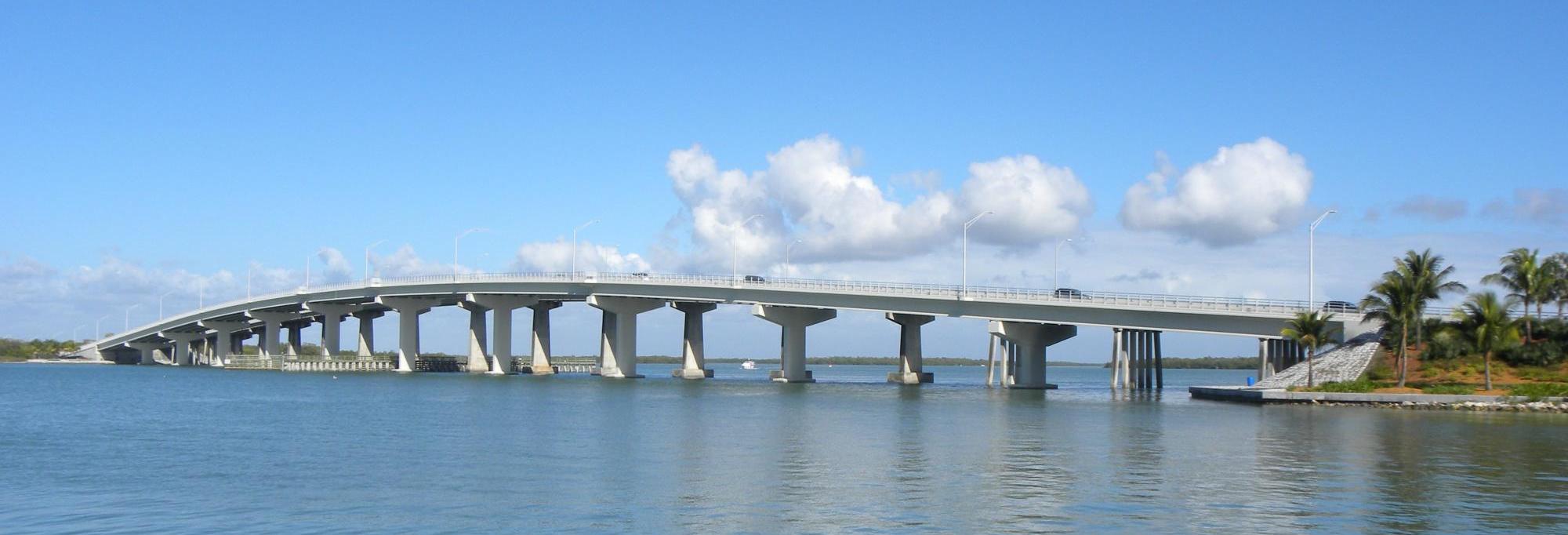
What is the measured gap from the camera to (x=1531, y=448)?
45.0 meters

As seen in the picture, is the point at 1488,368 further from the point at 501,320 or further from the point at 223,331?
the point at 223,331

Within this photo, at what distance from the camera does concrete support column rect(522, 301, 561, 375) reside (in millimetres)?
143875

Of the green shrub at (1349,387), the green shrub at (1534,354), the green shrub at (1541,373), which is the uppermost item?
the green shrub at (1534,354)

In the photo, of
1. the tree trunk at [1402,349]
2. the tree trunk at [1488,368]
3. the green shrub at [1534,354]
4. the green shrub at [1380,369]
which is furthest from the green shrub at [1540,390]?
the green shrub at [1380,369]

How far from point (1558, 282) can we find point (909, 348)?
4931cm

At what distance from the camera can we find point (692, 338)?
127 meters

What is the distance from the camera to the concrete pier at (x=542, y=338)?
144 meters

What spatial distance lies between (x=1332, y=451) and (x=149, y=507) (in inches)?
1341

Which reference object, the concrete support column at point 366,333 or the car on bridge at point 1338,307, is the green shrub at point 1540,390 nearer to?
the car on bridge at point 1338,307

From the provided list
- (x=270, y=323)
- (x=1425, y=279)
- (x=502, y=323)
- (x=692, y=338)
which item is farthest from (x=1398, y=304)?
(x=270, y=323)

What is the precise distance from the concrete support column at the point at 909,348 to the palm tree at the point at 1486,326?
141 feet

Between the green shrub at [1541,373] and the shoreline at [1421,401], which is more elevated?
the green shrub at [1541,373]

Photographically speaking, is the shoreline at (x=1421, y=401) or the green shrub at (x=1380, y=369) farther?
the green shrub at (x=1380, y=369)

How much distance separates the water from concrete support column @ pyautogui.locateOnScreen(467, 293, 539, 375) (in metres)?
67.4
